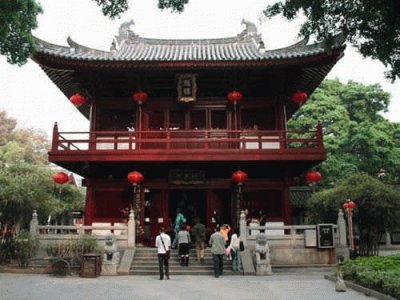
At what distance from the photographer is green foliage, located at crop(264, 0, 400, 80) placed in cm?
749

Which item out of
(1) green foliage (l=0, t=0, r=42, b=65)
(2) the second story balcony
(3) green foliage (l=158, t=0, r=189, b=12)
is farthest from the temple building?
(3) green foliage (l=158, t=0, r=189, b=12)

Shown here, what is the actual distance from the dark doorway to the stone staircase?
139 inches

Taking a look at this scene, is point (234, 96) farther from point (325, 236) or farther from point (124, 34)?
point (124, 34)

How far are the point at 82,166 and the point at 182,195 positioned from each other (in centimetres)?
474

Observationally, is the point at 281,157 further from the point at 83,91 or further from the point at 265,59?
the point at 83,91

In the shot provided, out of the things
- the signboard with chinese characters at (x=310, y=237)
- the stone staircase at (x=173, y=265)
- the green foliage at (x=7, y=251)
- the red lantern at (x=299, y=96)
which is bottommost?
the stone staircase at (x=173, y=265)

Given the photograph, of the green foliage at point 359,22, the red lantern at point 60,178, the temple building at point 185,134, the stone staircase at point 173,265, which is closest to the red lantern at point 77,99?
the temple building at point 185,134

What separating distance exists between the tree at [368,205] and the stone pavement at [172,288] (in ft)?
20.0

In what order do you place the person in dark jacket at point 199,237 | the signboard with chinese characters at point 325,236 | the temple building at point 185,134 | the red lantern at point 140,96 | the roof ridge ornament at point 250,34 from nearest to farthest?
1. the person in dark jacket at point 199,237
2. the signboard with chinese characters at point 325,236
3. the temple building at point 185,134
4. the red lantern at point 140,96
5. the roof ridge ornament at point 250,34

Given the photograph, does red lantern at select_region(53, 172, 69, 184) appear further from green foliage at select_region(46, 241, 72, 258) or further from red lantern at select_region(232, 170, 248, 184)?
red lantern at select_region(232, 170, 248, 184)

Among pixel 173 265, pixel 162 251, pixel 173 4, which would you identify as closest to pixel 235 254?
pixel 173 265

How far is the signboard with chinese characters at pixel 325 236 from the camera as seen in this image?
52.1 ft

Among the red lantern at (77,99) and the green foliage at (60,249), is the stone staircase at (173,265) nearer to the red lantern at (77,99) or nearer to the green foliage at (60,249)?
the green foliage at (60,249)

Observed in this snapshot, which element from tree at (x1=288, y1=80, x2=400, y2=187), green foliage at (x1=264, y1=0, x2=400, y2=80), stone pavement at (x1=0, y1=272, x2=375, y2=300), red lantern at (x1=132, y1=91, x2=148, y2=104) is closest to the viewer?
green foliage at (x1=264, y1=0, x2=400, y2=80)
